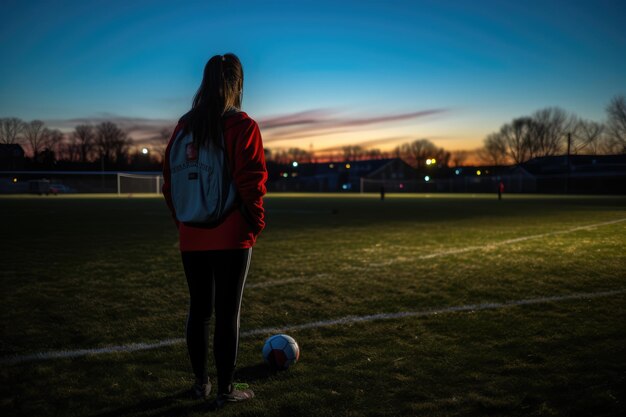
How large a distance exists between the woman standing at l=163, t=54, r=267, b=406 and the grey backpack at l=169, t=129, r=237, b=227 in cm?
3

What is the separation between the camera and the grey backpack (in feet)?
8.95

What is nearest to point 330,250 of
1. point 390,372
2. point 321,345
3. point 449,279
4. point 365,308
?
point 449,279

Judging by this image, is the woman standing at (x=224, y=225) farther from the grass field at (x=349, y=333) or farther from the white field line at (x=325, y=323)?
the white field line at (x=325, y=323)

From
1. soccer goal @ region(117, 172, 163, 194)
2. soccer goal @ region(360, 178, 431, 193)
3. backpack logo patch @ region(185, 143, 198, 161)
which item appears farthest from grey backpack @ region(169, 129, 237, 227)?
soccer goal @ region(360, 178, 431, 193)

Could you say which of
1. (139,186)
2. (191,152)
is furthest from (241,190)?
(139,186)

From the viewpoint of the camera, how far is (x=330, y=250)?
33.0ft

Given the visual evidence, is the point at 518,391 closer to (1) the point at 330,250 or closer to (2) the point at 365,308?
(2) the point at 365,308

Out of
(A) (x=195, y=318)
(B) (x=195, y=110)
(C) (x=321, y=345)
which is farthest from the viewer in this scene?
(C) (x=321, y=345)

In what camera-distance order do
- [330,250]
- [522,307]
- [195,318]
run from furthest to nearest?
[330,250], [522,307], [195,318]

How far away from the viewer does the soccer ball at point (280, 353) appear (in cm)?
355

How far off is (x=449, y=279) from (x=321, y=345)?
3.42 meters

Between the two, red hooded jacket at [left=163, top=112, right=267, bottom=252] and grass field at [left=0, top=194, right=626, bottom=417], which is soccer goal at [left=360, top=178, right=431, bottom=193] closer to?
grass field at [left=0, top=194, right=626, bottom=417]

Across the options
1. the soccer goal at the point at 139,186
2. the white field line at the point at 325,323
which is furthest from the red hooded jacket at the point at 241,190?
the soccer goal at the point at 139,186

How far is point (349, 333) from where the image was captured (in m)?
4.40
